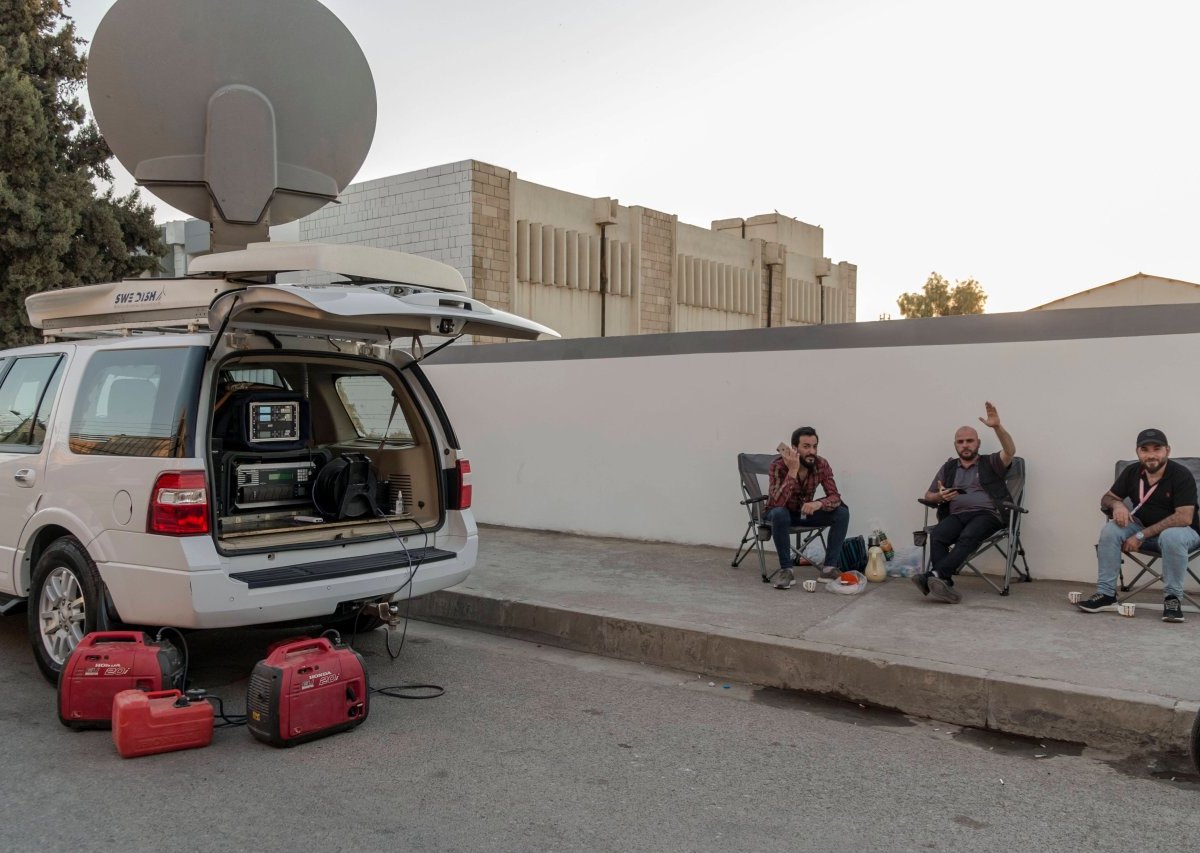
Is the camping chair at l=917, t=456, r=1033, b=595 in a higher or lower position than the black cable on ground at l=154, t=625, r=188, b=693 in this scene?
higher

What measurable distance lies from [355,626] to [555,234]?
522 inches

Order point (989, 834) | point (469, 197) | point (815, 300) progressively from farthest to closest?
point (815, 300) < point (469, 197) < point (989, 834)

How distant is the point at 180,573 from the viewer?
14.8 ft

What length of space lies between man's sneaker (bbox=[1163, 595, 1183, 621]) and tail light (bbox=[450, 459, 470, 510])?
431 cm

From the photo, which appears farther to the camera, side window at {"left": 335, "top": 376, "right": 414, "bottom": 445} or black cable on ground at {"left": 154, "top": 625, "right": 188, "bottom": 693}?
side window at {"left": 335, "top": 376, "right": 414, "bottom": 445}

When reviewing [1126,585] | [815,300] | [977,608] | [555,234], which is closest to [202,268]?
[977,608]

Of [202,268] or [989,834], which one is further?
[202,268]

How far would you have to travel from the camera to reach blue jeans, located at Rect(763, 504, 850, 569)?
7363mm

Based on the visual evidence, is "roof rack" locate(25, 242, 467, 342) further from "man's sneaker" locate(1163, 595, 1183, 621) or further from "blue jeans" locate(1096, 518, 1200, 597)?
"man's sneaker" locate(1163, 595, 1183, 621)

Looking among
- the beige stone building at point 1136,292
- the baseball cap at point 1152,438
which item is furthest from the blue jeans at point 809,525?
the beige stone building at point 1136,292

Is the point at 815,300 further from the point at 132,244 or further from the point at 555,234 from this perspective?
the point at 132,244

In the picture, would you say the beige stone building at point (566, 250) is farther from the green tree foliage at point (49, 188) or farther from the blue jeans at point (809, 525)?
the blue jeans at point (809, 525)

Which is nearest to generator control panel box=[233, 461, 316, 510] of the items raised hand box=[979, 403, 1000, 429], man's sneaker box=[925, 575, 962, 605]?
man's sneaker box=[925, 575, 962, 605]

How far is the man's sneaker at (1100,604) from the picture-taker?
6.33m
